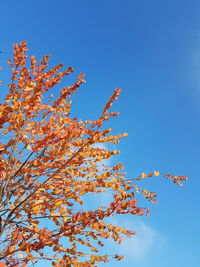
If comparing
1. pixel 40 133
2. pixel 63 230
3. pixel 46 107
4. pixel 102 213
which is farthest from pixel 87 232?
pixel 46 107

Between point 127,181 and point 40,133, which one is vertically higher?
point 40,133

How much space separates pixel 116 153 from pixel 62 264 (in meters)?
2.08

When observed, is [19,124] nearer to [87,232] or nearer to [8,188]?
[8,188]

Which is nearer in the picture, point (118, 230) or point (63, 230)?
point (63, 230)

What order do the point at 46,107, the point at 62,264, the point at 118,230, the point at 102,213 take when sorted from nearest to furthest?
the point at 102,213
the point at 118,230
the point at 62,264
the point at 46,107

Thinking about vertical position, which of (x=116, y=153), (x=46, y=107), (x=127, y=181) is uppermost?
(x=46, y=107)

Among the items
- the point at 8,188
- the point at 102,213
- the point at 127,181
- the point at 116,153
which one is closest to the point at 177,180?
the point at 127,181

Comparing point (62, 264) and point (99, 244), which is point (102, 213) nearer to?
point (62, 264)

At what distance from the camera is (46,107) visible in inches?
203

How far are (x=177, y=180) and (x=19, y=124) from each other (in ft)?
9.66

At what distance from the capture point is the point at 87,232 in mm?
4328

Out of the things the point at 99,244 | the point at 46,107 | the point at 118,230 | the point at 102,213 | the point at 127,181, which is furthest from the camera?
the point at 46,107

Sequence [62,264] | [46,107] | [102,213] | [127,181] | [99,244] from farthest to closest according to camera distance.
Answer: [46,107] → [99,244] → [127,181] → [62,264] → [102,213]

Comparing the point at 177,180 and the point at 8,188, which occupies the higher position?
the point at 177,180
